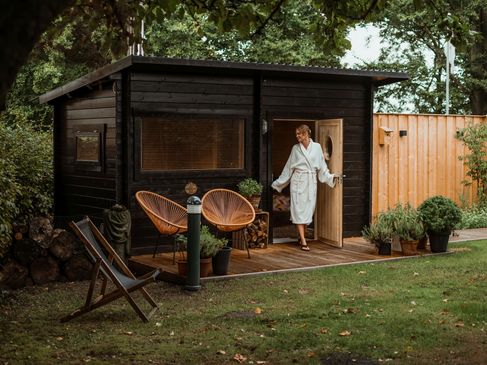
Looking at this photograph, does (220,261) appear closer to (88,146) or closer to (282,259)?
(282,259)

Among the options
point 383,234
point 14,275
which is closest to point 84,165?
point 14,275

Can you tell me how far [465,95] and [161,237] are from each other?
49.0 feet

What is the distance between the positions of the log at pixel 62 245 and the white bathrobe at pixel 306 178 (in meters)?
3.50

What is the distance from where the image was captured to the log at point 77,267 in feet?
29.6

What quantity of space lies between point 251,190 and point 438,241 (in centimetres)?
264

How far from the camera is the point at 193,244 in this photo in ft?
26.8

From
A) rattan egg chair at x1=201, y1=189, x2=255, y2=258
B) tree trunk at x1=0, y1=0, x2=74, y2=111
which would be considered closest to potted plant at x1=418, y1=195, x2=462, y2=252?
rattan egg chair at x1=201, y1=189, x2=255, y2=258

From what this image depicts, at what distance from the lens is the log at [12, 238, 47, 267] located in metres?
8.62

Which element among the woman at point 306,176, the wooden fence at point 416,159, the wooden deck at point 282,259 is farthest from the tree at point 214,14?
the wooden fence at point 416,159

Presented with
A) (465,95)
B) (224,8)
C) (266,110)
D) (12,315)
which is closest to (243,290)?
(12,315)

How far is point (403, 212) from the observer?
1058cm

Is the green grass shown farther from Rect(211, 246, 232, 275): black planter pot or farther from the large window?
the large window

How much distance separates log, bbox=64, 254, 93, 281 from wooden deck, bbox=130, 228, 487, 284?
2.37ft

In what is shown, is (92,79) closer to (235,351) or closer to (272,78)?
(272,78)
